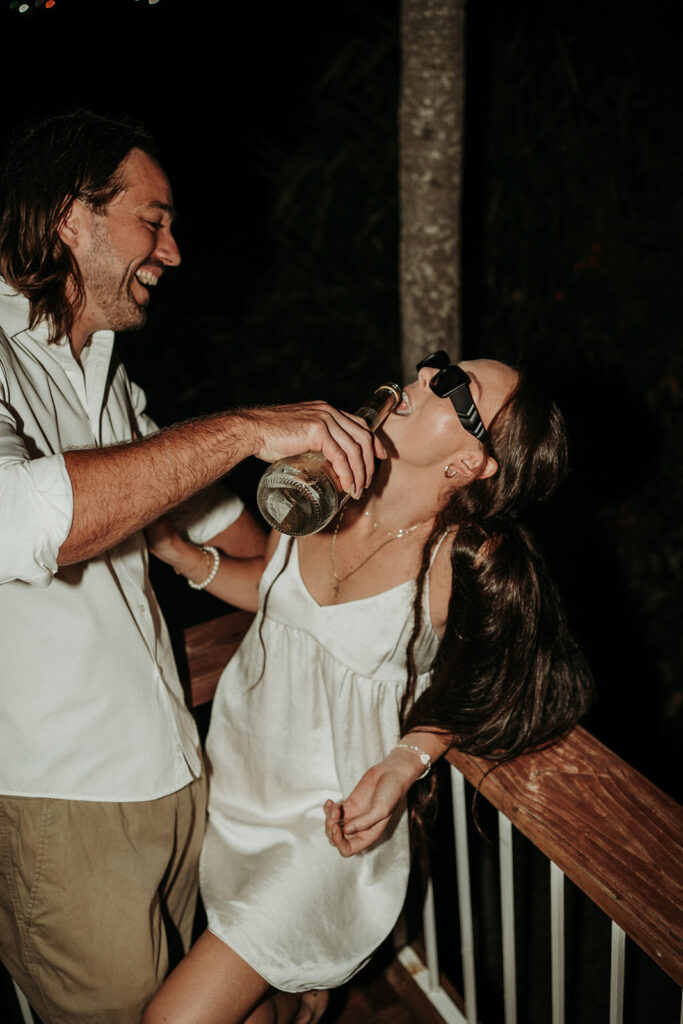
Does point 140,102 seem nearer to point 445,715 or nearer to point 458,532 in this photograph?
point 458,532

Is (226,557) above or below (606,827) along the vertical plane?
above

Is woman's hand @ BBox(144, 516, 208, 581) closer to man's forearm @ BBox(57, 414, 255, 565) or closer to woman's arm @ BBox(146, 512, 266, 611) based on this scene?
woman's arm @ BBox(146, 512, 266, 611)

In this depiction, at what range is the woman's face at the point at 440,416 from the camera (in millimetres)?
1726

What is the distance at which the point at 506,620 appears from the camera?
5.60 ft

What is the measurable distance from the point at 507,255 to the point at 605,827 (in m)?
4.42

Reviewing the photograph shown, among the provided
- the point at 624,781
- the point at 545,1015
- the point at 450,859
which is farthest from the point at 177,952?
the point at 450,859

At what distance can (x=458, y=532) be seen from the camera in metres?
1.75

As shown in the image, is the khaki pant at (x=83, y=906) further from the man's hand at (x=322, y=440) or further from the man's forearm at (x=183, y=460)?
the man's hand at (x=322, y=440)

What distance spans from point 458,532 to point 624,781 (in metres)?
0.62

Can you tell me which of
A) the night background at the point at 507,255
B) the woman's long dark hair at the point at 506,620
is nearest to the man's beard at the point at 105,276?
the woman's long dark hair at the point at 506,620

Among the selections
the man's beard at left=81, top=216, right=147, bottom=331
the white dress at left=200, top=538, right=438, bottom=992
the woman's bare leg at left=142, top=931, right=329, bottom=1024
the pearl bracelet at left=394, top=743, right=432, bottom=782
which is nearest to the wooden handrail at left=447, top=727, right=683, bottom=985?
the pearl bracelet at left=394, top=743, right=432, bottom=782

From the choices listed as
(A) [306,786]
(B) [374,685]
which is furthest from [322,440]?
(A) [306,786]

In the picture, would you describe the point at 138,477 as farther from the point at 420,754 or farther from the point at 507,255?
the point at 507,255

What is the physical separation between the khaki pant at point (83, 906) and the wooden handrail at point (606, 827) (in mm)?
794
